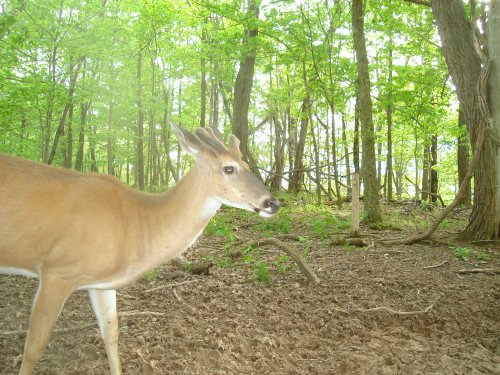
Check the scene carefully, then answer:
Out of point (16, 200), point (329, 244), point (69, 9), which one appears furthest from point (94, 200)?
point (69, 9)

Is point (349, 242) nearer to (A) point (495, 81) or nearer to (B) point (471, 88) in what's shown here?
(B) point (471, 88)

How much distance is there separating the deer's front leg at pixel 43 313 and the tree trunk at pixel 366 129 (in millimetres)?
7592

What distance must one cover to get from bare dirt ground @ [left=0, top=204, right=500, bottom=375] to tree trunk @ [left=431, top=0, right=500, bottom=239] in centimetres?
134

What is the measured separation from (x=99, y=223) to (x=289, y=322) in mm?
2218

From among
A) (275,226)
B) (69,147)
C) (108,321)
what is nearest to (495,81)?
(275,226)

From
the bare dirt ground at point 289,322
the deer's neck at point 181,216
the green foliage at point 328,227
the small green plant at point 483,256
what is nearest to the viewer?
the deer's neck at point 181,216

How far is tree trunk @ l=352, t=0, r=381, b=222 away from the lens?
9086mm

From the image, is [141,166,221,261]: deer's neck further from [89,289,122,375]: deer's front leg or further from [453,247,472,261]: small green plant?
[453,247,472,261]: small green plant

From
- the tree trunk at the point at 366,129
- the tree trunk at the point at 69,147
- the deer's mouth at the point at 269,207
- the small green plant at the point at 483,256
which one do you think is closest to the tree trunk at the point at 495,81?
the small green plant at the point at 483,256

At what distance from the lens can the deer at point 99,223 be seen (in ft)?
8.82

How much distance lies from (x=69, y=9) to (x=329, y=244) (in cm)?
1195

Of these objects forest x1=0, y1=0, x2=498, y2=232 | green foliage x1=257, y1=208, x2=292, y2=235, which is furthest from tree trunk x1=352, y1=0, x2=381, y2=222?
green foliage x1=257, y1=208, x2=292, y2=235

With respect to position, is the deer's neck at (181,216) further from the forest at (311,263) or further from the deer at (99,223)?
the forest at (311,263)

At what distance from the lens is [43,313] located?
2607 mm
